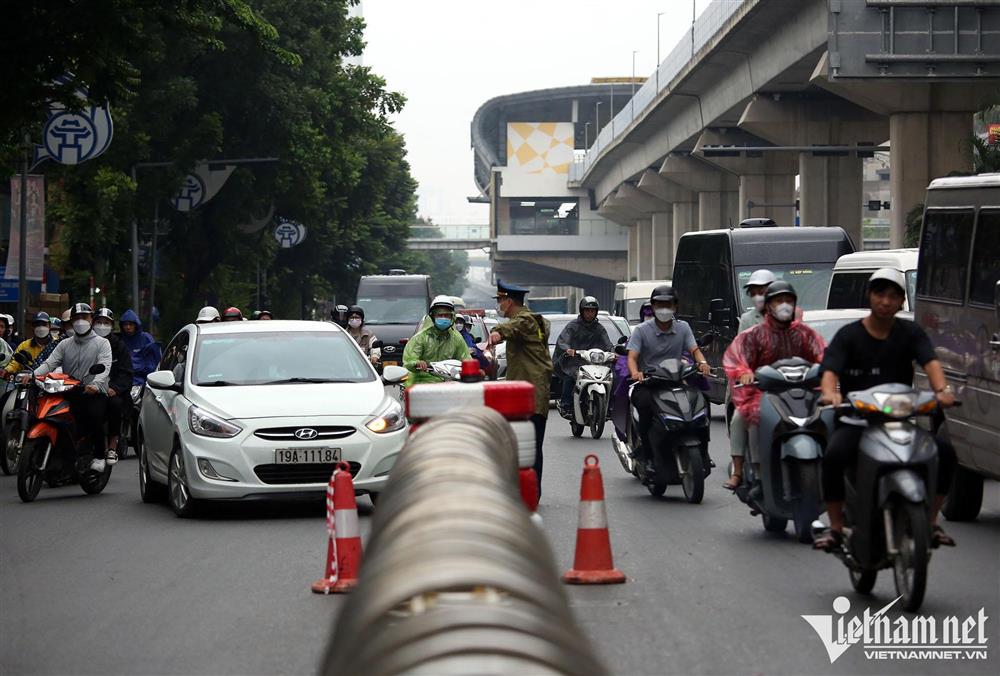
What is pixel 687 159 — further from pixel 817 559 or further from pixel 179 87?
pixel 817 559

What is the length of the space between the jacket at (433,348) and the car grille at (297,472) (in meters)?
0.99

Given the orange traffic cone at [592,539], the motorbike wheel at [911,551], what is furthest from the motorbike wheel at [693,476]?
the motorbike wheel at [911,551]

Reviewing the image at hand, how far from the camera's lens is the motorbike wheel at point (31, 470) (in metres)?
15.0

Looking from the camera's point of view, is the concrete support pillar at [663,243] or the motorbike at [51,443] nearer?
the motorbike at [51,443]

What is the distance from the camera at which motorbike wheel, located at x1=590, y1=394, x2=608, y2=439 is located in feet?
74.2

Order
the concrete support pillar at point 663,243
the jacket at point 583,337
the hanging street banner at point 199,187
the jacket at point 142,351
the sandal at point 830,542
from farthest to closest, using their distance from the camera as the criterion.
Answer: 1. the concrete support pillar at point 663,243
2. the hanging street banner at point 199,187
3. the jacket at point 583,337
4. the jacket at point 142,351
5. the sandal at point 830,542

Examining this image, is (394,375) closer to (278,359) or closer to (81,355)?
(278,359)

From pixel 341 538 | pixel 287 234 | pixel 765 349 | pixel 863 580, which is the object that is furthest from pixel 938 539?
pixel 287 234

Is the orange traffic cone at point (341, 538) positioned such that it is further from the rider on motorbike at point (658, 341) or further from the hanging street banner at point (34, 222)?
the hanging street banner at point (34, 222)

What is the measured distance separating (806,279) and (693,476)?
12.7m

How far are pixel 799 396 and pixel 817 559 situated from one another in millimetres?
1008

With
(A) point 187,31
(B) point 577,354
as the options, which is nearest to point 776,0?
(B) point 577,354

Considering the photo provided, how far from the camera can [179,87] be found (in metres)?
38.3

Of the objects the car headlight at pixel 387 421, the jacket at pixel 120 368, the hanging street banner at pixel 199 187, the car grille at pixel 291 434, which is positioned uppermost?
the hanging street banner at pixel 199 187
